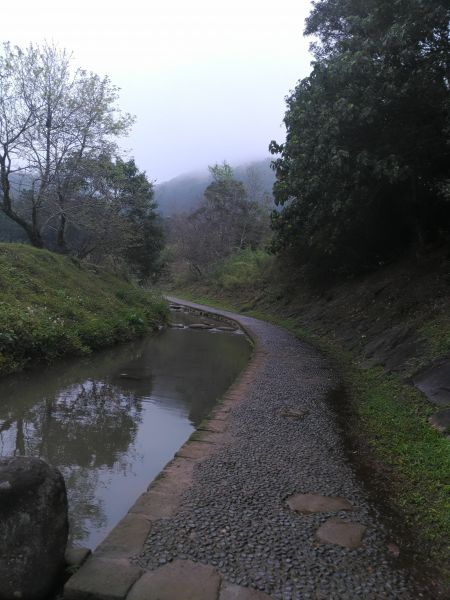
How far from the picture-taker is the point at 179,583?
2.57 metres

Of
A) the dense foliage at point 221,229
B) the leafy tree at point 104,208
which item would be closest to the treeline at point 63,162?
the leafy tree at point 104,208

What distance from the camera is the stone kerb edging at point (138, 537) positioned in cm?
249

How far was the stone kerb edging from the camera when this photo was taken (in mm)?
2494

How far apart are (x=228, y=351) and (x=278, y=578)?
10.5 metres

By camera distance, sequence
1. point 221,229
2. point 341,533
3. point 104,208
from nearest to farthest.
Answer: point 341,533 → point 104,208 → point 221,229

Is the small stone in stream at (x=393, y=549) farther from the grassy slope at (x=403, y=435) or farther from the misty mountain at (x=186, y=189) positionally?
the misty mountain at (x=186, y=189)

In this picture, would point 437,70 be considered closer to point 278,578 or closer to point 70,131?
point 278,578

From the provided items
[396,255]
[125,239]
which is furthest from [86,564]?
[125,239]

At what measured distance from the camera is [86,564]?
2703mm

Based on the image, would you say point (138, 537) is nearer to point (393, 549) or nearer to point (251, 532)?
point (251, 532)

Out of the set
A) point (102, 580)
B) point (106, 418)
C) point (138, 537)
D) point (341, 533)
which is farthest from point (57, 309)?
point (341, 533)

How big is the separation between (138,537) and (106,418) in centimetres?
338

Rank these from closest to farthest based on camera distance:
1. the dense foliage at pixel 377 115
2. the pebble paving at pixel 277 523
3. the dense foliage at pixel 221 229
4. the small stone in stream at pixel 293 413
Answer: the pebble paving at pixel 277 523
the small stone in stream at pixel 293 413
the dense foliage at pixel 377 115
the dense foliage at pixel 221 229

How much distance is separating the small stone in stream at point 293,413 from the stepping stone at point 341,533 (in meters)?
2.63
